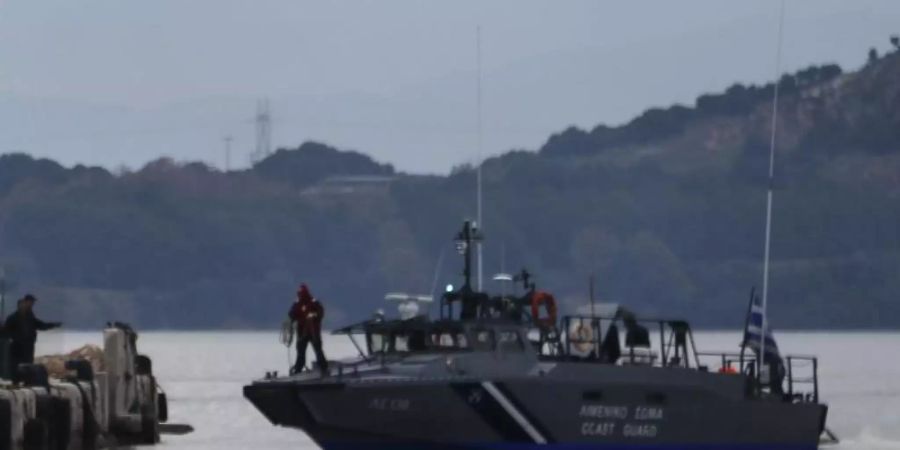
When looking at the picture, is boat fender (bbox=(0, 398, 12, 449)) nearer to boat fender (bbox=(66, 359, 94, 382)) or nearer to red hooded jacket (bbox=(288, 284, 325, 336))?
red hooded jacket (bbox=(288, 284, 325, 336))

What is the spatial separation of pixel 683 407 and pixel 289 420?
19.2 feet

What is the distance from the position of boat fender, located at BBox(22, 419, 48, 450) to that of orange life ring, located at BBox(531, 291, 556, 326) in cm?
776

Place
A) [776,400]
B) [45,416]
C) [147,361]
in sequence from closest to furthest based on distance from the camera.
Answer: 1. [45,416]
2. [776,400]
3. [147,361]

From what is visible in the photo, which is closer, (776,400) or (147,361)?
(776,400)

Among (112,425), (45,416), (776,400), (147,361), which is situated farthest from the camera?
(147,361)

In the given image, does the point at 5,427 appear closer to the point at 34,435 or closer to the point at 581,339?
the point at 34,435

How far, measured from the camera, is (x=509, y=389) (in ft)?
139

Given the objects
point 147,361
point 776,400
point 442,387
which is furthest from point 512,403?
point 147,361

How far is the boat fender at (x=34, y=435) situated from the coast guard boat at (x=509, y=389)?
4734 millimetres

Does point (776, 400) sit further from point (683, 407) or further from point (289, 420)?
point (289, 420)

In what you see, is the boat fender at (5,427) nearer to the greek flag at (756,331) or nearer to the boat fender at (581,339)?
the boat fender at (581,339)

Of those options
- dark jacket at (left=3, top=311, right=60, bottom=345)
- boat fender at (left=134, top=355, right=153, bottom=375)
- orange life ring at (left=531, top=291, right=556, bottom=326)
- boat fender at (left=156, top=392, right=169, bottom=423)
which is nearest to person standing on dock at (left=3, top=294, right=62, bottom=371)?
dark jacket at (left=3, top=311, right=60, bottom=345)

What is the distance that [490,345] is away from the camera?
1692 inches

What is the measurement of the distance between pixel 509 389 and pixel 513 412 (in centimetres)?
38
